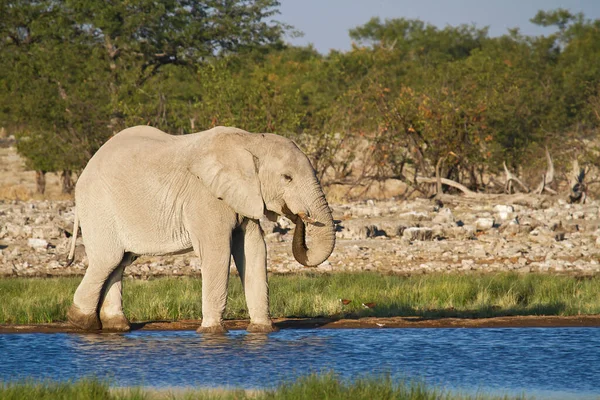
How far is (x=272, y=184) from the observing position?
35.0ft

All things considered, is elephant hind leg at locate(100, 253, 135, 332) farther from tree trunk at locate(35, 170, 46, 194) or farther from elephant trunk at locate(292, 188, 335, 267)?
tree trunk at locate(35, 170, 46, 194)

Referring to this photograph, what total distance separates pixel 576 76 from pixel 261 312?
3440cm

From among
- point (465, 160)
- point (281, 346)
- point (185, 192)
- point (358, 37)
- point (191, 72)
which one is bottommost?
point (281, 346)

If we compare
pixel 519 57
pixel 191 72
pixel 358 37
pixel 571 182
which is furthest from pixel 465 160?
pixel 358 37

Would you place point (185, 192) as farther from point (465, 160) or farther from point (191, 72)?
point (191, 72)

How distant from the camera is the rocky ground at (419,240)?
1753 cm

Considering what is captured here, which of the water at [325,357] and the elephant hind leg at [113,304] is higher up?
the elephant hind leg at [113,304]

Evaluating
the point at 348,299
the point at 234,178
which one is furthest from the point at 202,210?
the point at 348,299

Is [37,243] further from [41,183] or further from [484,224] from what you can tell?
[41,183]

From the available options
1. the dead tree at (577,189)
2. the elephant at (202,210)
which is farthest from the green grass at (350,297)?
the dead tree at (577,189)

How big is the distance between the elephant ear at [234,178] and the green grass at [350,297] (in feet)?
7.42

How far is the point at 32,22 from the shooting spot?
34.8 m

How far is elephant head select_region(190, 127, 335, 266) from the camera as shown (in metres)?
10.5

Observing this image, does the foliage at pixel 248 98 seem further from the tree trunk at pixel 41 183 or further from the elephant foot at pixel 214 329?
the elephant foot at pixel 214 329
